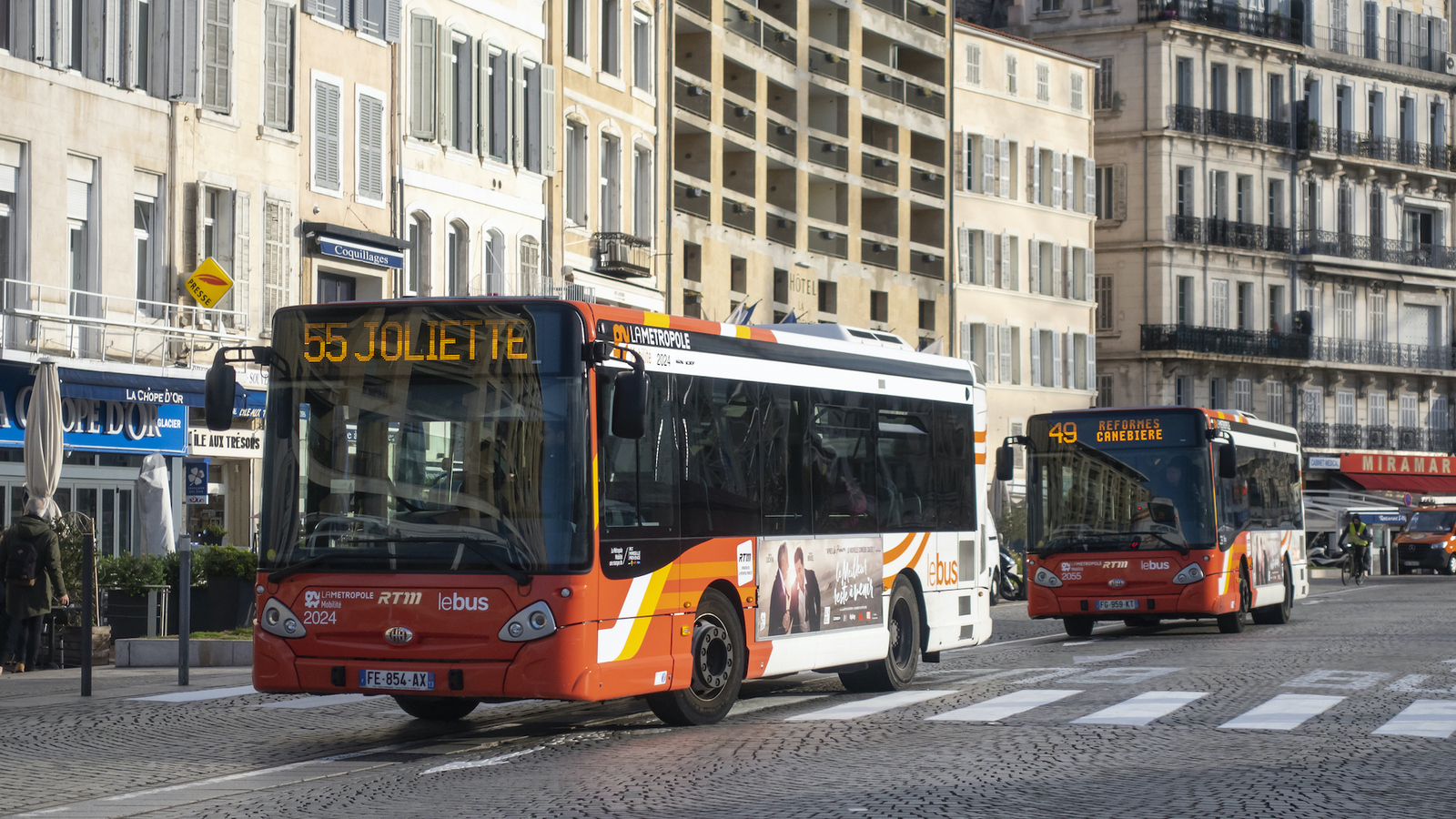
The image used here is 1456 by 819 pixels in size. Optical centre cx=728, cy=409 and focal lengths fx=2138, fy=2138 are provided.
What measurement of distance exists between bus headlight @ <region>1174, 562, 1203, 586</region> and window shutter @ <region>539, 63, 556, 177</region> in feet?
65.3

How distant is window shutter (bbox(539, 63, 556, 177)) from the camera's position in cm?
4206

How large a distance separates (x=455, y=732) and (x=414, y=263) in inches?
994

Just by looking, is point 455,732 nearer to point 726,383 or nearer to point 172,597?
point 726,383

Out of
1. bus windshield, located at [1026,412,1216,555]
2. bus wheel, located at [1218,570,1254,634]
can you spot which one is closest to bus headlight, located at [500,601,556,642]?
bus windshield, located at [1026,412,1216,555]

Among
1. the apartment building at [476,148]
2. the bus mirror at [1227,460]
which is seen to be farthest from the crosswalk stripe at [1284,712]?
the apartment building at [476,148]

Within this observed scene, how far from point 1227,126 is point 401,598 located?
66.1 m

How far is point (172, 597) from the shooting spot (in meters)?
24.1

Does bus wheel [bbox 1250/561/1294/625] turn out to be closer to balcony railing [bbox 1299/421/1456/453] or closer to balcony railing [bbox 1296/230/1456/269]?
balcony railing [bbox 1299/421/1456/453]

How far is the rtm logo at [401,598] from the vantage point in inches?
508

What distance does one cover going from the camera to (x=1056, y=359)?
227ft

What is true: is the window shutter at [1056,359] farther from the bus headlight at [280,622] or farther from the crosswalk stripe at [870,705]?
the bus headlight at [280,622]

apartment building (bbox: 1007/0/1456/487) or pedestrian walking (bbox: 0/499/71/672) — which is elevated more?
apartment building (bbox: 1007/0/1456/487)

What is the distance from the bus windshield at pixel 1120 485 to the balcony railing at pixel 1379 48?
56156mm

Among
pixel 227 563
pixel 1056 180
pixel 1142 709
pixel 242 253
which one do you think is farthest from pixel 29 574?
pixel 1056 180
